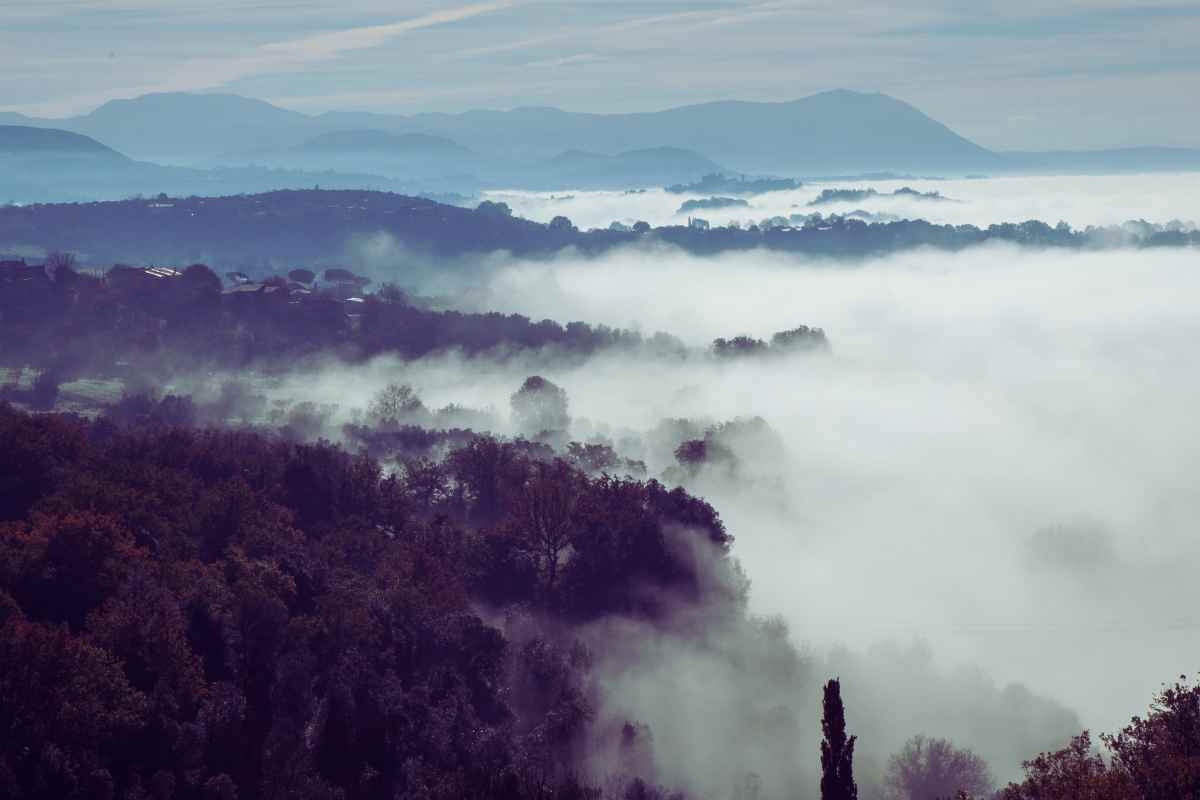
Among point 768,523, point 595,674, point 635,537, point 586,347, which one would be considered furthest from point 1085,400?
point 595,674

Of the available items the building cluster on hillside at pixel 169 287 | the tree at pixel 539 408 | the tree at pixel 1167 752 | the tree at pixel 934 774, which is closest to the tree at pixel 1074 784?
the tree at pixel 1167 752

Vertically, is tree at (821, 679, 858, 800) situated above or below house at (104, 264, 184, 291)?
below

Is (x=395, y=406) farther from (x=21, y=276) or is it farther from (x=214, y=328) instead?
(x=21, y=276)

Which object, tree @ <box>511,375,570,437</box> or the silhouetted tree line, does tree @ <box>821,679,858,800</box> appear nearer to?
tree @ <box>511,375,570,437</box>

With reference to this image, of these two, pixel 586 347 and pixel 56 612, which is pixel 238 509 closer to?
pixel 56 612

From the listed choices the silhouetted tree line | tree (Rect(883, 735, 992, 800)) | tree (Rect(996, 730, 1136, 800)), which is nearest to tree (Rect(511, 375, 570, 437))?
the silhouetted tree line

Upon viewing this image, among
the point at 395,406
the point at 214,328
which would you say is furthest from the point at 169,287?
the point at 395,406
